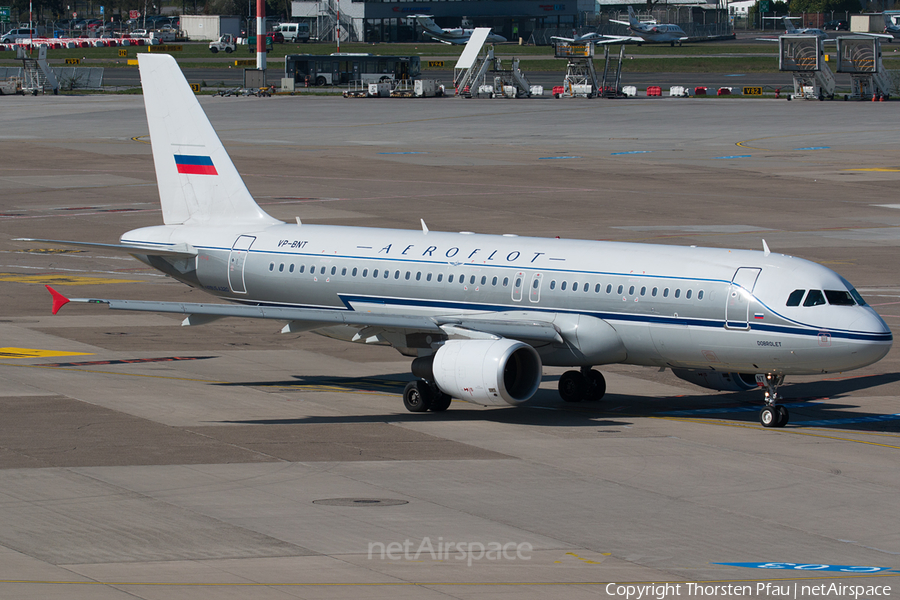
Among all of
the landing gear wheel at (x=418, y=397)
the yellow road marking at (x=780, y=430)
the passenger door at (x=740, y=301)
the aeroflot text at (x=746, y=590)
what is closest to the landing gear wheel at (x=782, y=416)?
the yellow road marking at (x=780, y=430)

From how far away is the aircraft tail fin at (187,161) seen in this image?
136 feet

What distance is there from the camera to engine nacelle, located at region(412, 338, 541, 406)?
32062mm

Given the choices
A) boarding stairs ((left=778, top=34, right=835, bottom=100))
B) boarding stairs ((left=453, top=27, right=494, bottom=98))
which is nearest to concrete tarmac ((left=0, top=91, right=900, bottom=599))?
boarding stairs ((left=778, top=34, right=835, bottom=100))

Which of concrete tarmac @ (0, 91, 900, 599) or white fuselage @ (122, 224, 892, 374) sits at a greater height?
white fuselage @ (122, 224, 892, 374)

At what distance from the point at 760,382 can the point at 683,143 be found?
7710cm

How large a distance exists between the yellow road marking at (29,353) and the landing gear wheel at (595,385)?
651 inches

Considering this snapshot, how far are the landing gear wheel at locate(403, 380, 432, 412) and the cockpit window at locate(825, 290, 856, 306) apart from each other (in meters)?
10.7

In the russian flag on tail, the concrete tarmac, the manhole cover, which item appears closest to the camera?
the concrete tarmac

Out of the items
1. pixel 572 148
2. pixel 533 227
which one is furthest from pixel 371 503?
pixel 572 148

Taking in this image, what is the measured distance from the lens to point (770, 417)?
3331 cm

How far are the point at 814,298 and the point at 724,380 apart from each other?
4.85 metres

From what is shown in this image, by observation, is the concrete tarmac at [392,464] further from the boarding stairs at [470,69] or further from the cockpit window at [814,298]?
the boarding stairs at [470,69]

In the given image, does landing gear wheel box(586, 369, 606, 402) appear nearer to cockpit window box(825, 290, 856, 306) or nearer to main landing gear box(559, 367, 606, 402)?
main landing gear box(559, 367, 606, 402)

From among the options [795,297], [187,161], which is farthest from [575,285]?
[187,161]
